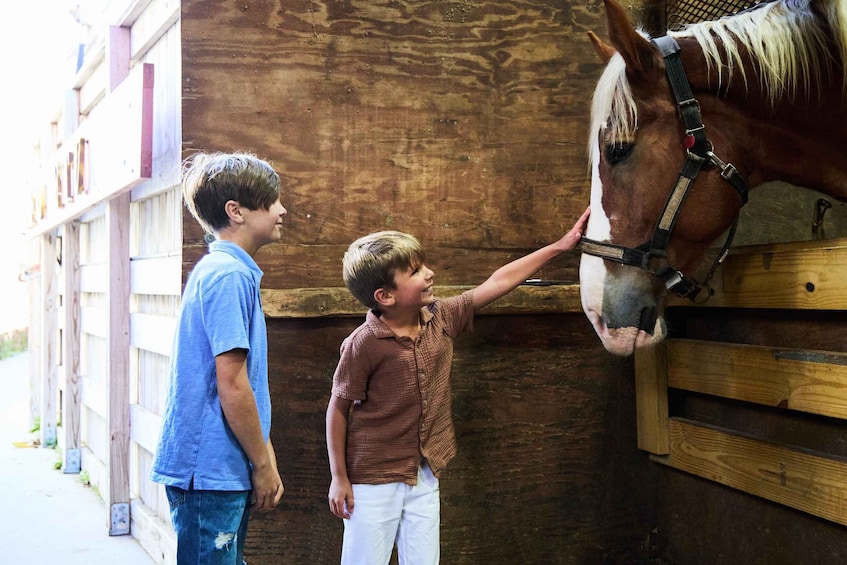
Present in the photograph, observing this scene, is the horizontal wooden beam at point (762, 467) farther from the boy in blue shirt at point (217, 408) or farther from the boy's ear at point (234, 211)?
the boy's ear at point (234, 211)

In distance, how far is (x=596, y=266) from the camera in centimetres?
173

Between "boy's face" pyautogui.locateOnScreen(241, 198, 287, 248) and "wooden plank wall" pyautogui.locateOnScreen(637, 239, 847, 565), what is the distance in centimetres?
125

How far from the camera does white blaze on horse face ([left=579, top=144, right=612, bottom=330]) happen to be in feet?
5.67

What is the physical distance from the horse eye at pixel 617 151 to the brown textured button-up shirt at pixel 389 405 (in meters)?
0.61

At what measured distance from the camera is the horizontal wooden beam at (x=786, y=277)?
5.72ft

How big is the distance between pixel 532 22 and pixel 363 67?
0.59 meters

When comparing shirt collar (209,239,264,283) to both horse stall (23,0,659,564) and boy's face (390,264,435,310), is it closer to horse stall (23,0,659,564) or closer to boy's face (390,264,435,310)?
boy's face (390,264,435,310)

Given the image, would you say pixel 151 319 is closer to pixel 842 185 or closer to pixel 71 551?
pixel 71 551

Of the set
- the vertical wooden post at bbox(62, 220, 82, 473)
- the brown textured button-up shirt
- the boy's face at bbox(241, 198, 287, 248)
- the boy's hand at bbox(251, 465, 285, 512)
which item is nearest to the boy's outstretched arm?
the brown textured button-up shirt

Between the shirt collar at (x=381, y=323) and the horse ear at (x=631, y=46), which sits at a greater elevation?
the horse ear at (x=631, y=46)

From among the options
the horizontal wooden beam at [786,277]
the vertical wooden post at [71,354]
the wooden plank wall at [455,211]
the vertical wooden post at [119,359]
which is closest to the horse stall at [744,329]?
the horizontal wooden beam at [786,277]

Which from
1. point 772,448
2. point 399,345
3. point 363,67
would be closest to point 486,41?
point 363,67

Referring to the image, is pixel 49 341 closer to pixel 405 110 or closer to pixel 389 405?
pixel 405 110

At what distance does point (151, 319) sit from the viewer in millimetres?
2971
